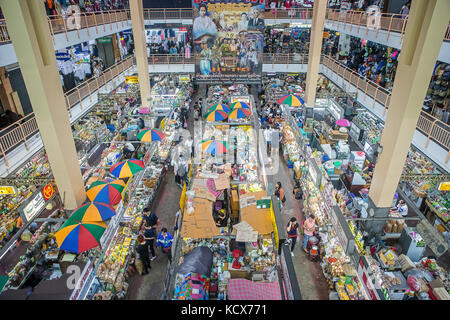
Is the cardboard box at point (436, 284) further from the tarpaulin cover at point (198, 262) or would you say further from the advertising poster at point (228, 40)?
the advertising poster at point (228, 40)

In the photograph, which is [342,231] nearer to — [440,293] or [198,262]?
[440,293]

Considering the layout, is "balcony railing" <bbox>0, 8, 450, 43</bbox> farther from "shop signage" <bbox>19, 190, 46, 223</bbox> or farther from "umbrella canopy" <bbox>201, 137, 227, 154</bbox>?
"umbrella canopy" <bbox>201, 137, 227, 154</bbox>

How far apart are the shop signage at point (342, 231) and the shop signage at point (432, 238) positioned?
348 centimetres

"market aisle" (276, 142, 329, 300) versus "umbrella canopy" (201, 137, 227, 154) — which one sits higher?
"umbrella canopy" (201, 137, 227, 154)

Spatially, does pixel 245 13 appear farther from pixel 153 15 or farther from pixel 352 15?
pixel 153 15

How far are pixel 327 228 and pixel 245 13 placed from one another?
586 inches

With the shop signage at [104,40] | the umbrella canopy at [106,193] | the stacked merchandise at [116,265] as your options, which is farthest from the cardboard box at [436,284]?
the shop signage at [104,40]

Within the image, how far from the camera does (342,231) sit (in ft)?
24.7

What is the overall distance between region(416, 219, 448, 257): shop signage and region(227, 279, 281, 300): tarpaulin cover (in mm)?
6059

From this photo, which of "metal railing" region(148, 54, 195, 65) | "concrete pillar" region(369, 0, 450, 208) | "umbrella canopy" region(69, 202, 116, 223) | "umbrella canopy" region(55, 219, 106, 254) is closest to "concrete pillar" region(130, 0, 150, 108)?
"metal railing" region(148, 54, 195, 65)

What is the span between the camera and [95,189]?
29.5 ft

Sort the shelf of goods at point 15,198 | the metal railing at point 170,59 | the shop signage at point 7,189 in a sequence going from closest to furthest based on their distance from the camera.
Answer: the shop signage at point 7,189
the shelf of goods at point 15,198
the metal railing at point 170,59

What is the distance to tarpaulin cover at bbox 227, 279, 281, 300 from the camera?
611 cm

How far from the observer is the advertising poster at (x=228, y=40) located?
18.4 m
